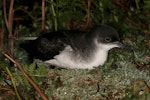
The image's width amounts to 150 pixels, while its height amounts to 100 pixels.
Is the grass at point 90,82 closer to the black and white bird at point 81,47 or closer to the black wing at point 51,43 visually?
the black and white bird at point 81,47

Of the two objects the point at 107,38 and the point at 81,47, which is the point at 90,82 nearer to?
the point at 81,47

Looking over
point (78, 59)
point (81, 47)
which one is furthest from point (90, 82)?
point (81, 47)

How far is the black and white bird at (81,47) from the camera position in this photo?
5.05 metres

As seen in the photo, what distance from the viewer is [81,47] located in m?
5.14

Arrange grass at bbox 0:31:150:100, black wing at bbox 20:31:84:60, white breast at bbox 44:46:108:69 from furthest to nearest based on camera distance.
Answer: black wing at bbox 20:31:84:60 → white breast at bbox 44:46:108:69 → grass at bbox 0:31:150:100

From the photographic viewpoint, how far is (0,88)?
480 cm

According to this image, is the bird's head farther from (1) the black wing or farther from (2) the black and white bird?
(1) the black wing

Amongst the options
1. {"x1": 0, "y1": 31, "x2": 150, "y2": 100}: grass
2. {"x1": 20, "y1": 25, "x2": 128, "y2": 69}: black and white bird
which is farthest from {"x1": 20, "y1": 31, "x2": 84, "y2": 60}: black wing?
{"x1": 0, "y1": 31, "x2": 150, "y2": 100}: grass

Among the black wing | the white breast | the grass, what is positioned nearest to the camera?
the grass

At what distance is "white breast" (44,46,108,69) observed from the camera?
5.04 meters

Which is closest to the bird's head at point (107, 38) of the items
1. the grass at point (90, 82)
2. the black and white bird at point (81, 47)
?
the black and white bird at point (81, 47)

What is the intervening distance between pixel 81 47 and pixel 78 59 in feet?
0.53

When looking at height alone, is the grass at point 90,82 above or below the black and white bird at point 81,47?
below

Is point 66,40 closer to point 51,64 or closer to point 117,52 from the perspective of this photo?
point 51,64
